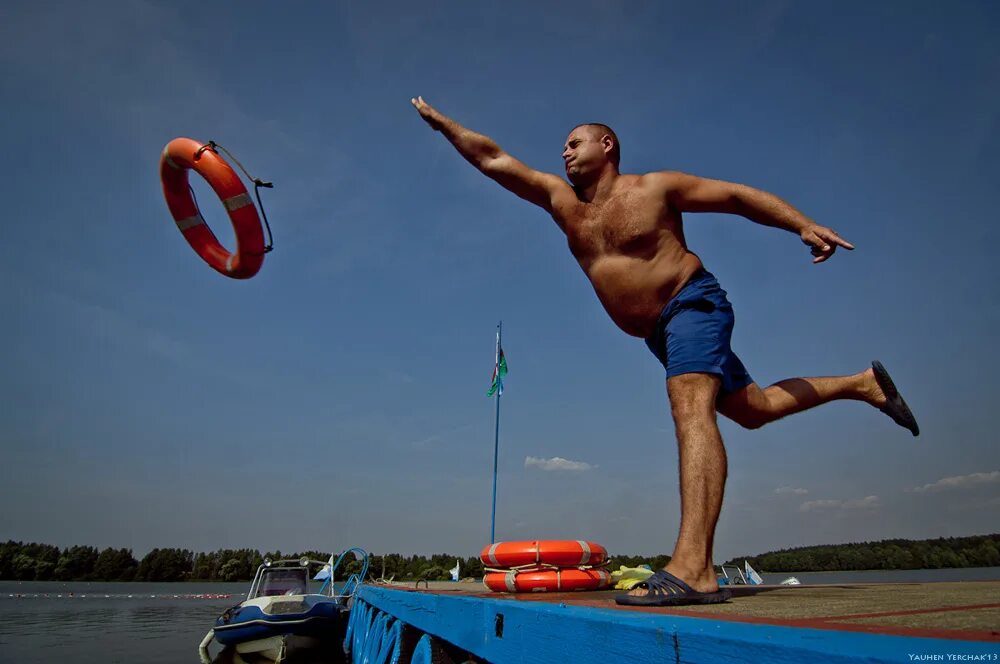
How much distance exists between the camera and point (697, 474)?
2068mm

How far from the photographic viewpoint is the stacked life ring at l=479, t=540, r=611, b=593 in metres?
2.96

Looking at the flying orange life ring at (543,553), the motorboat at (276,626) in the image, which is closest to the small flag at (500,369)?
the motorboat at (276,626)

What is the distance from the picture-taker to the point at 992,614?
110cm

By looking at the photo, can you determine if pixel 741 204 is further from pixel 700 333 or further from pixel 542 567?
pixel 542 567

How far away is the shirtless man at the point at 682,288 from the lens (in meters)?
2.10

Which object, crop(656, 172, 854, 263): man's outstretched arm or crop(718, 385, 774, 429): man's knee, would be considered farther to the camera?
crop(718, 385, 774, 429): man's knee

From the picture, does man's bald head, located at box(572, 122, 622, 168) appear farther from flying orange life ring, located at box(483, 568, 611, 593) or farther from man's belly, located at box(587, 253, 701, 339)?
flying orange life ring, located at box(483, 568, 611, 593)

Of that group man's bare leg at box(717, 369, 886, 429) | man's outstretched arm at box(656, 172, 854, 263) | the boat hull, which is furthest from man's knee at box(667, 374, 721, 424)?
the boat hull

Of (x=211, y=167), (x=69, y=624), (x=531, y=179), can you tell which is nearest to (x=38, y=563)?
(x=69, y=624)

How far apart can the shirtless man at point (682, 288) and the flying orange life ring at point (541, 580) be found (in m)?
1.13

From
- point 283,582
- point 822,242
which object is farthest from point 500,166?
point 283,582

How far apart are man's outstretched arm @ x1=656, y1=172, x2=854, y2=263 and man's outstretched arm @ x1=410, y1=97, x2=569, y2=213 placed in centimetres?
54

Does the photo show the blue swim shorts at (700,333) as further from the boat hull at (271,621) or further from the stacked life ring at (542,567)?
the boat hull at (271,621)

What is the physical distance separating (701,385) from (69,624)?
36.2 meters
